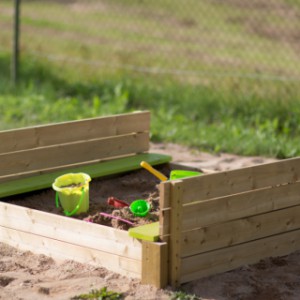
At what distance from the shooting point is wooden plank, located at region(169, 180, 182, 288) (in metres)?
4.00

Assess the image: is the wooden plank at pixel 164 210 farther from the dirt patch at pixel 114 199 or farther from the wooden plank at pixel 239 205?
the dirt patch at pixel 114 199

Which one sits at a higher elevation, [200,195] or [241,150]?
[200,195]

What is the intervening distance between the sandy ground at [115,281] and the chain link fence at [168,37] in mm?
3706

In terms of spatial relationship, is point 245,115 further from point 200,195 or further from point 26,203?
point 200,195

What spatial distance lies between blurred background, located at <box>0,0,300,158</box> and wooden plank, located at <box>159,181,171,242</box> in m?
2.81

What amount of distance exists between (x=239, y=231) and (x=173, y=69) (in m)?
5.31

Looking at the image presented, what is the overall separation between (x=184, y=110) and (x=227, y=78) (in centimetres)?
82

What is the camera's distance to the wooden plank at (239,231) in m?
4.11

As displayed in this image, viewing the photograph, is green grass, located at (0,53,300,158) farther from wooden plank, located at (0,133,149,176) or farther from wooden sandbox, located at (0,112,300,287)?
wooden sandbox, located at (0,112,300,287)

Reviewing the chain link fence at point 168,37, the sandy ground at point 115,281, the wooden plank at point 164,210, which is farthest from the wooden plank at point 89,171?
the chain link fence at point 168,37

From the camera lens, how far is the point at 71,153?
5.68m

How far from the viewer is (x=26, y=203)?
5195mm

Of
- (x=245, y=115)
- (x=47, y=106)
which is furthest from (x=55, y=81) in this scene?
(x=245, y=115)

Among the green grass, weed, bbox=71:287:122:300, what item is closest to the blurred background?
the green grass
